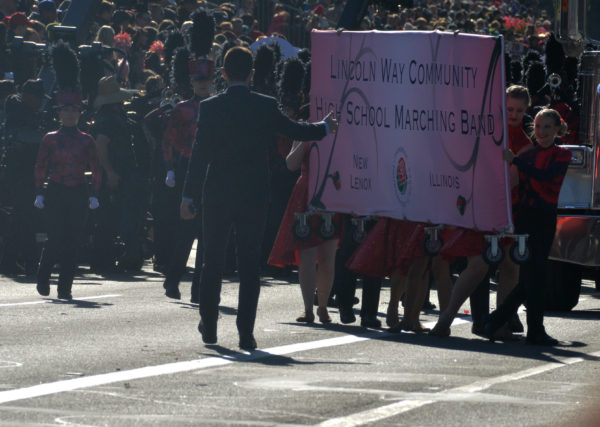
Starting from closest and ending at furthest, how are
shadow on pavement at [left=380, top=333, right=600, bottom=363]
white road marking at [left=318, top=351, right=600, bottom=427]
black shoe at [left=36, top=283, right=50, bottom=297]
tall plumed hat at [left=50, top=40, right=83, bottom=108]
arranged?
white road marking at [left=318, top=351, right=600, bottom=427] < shadow on pavement at [left=380, top=333, right=600, bottom=363] < black shoe at [left=36, top=283, right=50, bottom=297] < tall plumed hat at [left=50, top=40, right=83, bottom=108]

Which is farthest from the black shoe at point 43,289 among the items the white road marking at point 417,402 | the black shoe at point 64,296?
the white road marking at point 417,402

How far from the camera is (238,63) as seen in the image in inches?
419

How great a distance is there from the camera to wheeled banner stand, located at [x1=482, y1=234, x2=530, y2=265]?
10.6 meters

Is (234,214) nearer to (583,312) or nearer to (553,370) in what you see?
(553,370)

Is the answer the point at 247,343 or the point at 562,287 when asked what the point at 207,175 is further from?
the point at 562,287

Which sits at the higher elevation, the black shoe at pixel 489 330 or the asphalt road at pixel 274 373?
the black shoe at pixel 489 330

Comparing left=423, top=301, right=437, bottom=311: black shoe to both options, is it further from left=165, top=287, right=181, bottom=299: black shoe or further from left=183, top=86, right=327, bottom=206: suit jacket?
left=183, top=86, right=327, bottom=206: suit jacket

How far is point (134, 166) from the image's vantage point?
17.0m

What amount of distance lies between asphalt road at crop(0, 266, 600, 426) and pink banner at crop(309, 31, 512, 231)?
3.09 feet

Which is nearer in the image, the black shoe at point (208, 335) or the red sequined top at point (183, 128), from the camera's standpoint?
the black shoe at point (208, 335)

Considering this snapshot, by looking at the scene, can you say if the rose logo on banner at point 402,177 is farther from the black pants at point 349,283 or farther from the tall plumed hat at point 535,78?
the tall plumed hat at point 535,78

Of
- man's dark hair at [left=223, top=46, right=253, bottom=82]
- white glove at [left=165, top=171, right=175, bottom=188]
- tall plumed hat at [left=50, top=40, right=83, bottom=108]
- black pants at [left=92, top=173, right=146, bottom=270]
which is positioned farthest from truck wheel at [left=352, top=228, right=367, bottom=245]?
tall plumed hat at [left=50, top=40, right=83, bottom=108]

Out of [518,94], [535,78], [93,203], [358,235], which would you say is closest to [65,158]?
[93,203]

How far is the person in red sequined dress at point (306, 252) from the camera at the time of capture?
1223cm
